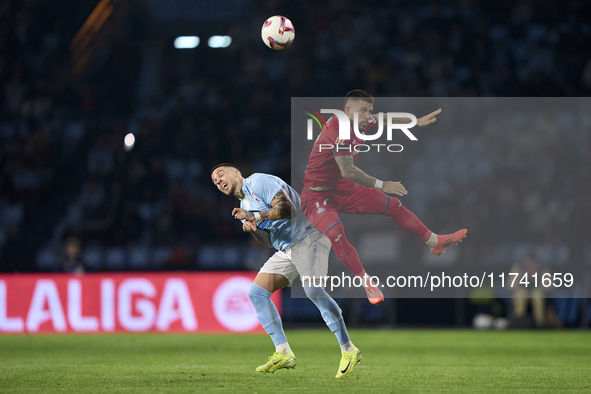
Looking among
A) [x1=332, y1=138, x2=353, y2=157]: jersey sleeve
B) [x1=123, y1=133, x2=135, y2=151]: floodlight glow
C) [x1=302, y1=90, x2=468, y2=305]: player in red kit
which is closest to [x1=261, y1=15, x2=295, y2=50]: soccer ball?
[x1=302, y1=90, x2=468, y2=305]: player in red kit

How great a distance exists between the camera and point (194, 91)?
18.9 metres

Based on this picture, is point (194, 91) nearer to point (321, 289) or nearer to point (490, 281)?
point (490, 281)

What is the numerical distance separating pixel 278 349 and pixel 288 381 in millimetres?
465

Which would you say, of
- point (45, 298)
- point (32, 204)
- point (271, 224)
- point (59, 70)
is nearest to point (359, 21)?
point (59, 70)

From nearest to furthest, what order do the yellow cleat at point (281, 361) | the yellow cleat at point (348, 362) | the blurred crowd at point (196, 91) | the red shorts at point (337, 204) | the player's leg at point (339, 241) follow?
the yellow cleat at point (348, 362)
the yellow cleat at point (281, 361)
the player's leg at point (339, 241)
the red shorts at point (337, 204)
the blurred crowd at point (196, 91)

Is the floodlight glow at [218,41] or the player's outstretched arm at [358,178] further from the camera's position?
the floodlight glow at [218,41]

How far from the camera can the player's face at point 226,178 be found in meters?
7.15

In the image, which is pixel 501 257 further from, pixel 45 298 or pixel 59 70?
pixel 59 70

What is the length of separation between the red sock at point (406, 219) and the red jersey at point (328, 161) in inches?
21.3

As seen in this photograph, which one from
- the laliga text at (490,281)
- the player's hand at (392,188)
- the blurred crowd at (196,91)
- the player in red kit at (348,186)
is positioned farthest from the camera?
the blurred crowd at (196,91)

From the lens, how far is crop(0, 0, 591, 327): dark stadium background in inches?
634

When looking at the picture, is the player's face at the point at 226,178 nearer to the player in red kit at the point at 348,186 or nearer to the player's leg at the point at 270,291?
the player's leg at the point at 270,291

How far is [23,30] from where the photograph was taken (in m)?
19.8

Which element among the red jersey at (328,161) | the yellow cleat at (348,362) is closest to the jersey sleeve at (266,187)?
the red jersey at (328,161)
